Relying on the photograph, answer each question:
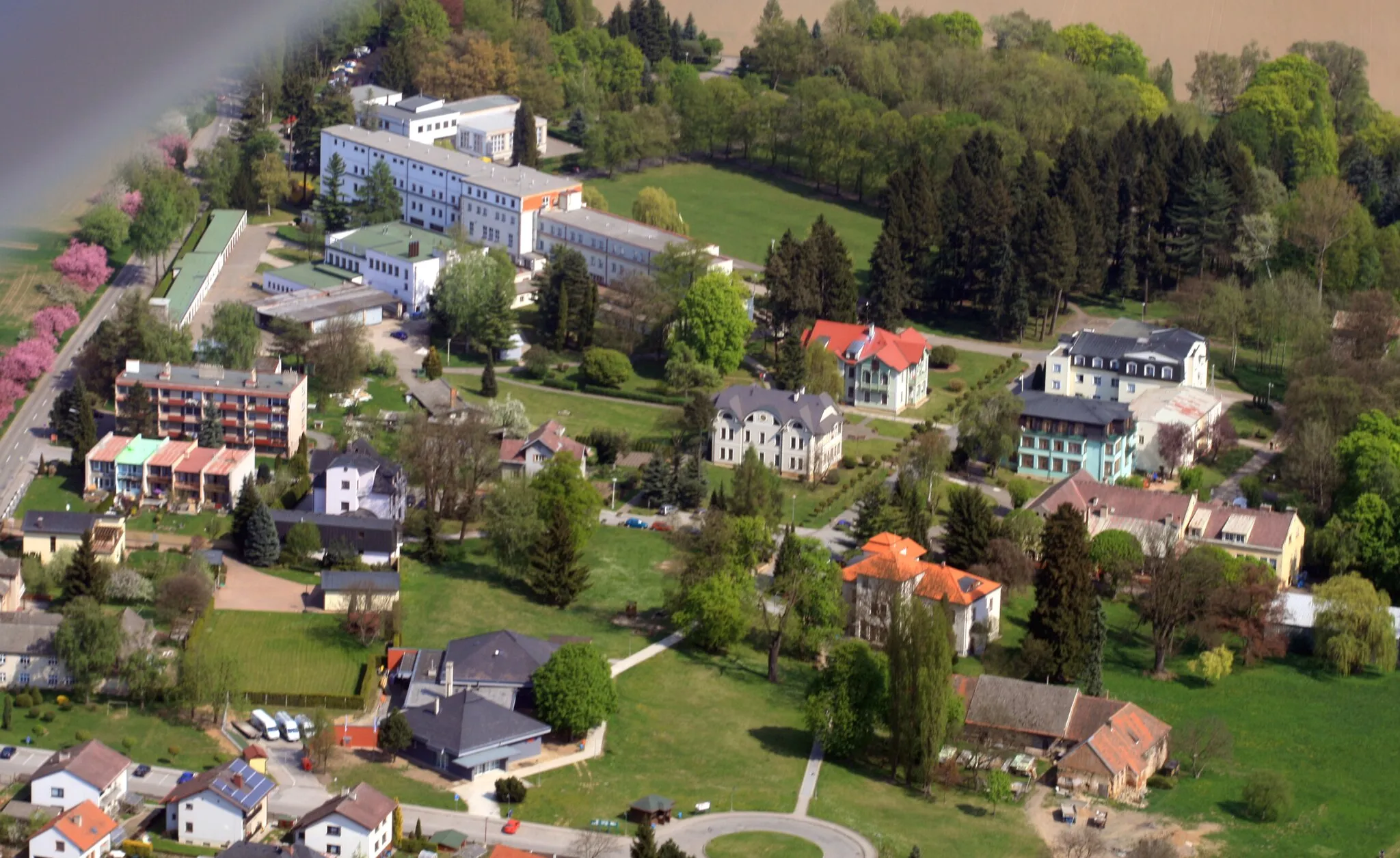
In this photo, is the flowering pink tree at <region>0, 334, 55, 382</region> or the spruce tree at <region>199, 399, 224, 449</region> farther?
the flowering pink tree at <region>0, 334, 55, 382</region>

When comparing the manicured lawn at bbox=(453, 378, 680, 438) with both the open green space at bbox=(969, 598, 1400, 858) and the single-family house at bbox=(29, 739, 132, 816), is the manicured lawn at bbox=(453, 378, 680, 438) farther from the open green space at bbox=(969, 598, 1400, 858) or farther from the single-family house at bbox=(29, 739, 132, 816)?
the single-family house at bbox=(29, 739, 132, 816)

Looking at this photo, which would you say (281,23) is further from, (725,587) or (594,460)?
(594,460)

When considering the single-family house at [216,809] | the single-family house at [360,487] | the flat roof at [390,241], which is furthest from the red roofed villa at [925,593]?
the flat roof at [390,241]

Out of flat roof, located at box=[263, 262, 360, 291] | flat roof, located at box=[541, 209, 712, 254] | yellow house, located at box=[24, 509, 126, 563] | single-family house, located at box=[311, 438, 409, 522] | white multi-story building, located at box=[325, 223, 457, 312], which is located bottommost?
yellow house, located at box=[24, 509, 126, 563]

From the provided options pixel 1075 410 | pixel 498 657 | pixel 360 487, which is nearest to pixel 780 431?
pixel 1075 410

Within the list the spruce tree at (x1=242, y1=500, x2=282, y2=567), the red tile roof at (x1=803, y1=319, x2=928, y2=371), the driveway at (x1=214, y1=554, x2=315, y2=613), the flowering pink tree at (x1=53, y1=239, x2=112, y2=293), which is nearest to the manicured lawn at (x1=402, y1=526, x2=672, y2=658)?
the driveway at (x1=214, y1=554, x2=315, y2=613)

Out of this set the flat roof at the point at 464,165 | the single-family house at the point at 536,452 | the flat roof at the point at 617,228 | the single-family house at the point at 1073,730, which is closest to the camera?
the single-family house at the point at 1073,730

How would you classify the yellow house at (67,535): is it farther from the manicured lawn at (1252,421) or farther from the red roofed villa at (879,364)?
the manicured lawn at (1252,421)

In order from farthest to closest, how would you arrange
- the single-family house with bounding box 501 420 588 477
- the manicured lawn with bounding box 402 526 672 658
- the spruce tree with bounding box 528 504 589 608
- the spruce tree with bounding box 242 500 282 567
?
the single-family house with bounding box 501 420 588 477 → the spruce tree with bounding box 242 500 282 567 → the spruce tree with bounding box 528 504 589 608 → the manicured lawn with bounding box 402 526 672 658
